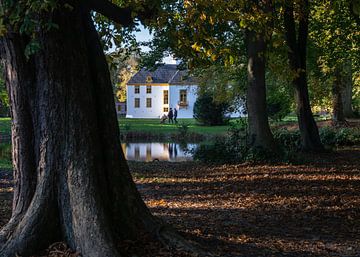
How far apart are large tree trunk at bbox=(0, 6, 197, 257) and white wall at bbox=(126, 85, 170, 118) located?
2426 inches

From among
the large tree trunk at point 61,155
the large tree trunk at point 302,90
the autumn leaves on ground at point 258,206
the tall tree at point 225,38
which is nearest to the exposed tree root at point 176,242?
the large tree trunk at point 61,155

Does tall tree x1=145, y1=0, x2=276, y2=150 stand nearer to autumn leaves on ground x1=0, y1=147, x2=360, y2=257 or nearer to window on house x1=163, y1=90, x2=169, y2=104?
autumn leaves on ground x1=0, y1=147, x2=360, y2=257

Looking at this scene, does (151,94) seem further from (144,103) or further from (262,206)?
(262,206)

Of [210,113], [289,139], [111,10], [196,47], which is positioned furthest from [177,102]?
[111,10]

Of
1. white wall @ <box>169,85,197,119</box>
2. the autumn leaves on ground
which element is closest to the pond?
the autumn leaves on ground

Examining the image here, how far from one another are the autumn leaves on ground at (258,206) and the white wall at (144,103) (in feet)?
173

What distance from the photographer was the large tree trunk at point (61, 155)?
5.28 metres

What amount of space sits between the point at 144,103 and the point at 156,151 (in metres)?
41.4

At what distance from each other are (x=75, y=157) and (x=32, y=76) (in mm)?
1088

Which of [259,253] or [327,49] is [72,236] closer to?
[259,253]

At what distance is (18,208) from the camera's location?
221 inches

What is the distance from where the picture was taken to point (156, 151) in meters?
26.9

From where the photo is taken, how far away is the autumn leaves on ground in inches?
244

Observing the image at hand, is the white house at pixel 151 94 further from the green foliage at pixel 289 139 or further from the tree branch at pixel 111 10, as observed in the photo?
the tree branch at pixel 111 10
